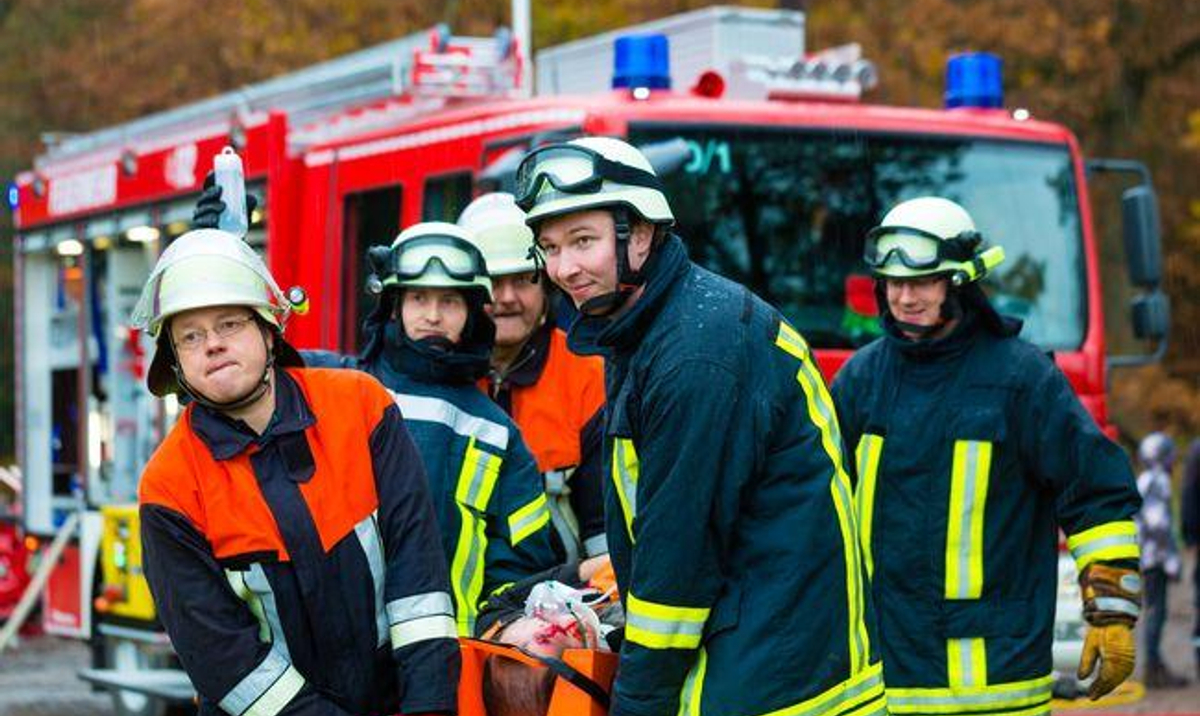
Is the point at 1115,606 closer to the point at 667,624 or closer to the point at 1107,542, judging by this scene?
the point at 1107,542

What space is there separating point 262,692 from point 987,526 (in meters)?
2.09

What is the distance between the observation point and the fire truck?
9102 mm

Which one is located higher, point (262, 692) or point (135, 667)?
point (262, 692)

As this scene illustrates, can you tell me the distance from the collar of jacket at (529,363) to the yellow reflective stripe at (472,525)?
25.5 inches

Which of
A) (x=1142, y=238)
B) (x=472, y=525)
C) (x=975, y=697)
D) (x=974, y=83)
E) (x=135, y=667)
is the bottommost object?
(x=135, y=667)

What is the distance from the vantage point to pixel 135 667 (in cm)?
1131

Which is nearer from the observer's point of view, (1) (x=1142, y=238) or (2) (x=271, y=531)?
(2) (x=271, y=531)

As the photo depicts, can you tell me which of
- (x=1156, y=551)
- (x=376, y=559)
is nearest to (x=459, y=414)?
(x=376, y=559)

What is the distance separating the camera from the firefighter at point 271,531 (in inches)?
167

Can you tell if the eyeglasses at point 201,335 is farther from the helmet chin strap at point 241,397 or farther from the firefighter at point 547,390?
the firefighter at point 547,390

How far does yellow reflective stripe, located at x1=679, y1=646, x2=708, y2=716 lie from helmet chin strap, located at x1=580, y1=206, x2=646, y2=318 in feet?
2.10

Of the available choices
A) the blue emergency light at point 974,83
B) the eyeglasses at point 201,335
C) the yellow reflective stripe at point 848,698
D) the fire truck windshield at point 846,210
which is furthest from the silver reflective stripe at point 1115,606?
the blue emergency light at point 974,83

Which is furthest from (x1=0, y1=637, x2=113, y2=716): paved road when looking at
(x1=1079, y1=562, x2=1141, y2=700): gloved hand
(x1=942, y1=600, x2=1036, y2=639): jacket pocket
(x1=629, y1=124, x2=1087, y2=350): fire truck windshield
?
(x1=1079, y1=562, x2=1141, y2=700): gloved hand

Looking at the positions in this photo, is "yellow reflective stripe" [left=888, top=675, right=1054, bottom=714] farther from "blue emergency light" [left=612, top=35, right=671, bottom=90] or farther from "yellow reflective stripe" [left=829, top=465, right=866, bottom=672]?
"blue emergency light" [left=612, top=35, right=671, bottom=90]
